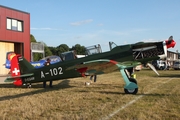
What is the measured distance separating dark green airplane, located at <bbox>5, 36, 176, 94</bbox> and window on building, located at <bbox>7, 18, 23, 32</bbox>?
1630 centimetres

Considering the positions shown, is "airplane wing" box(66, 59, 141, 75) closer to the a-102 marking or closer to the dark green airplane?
the dark green airplane

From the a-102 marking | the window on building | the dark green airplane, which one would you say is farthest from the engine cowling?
the window on building

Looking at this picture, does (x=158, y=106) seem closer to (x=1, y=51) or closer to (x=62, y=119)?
(x=62, y=119)

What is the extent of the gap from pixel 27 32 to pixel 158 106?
82.7ft

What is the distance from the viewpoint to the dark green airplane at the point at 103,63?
27.8ft

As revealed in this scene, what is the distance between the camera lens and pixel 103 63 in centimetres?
834

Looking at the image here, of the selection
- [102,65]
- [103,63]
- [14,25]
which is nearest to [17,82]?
[102,65]

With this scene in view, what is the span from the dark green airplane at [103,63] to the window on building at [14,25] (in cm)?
1630

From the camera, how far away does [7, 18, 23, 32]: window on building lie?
84.3 feet

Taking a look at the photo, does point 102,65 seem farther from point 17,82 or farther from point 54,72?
point 17,82

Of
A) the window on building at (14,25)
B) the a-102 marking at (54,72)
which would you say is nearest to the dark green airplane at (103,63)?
the a-102 marking at (54,72)

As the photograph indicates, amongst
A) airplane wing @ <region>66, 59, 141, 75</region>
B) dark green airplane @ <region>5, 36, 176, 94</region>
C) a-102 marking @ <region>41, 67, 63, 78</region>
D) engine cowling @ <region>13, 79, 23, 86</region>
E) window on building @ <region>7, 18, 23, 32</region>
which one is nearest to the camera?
airplane wing @ <region>66, 59, 141, 75</region>

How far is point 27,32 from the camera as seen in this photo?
92.1 feet

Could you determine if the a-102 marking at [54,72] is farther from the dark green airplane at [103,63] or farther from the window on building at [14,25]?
the window on building at [14,25]
